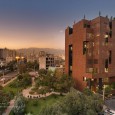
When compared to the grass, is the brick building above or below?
above

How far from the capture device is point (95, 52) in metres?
43.0

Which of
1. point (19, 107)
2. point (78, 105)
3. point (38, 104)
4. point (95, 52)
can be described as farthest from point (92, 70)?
point (78, 105)

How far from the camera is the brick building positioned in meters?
42.1

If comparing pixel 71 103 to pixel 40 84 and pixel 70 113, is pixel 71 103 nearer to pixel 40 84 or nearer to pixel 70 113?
pixel 70 113

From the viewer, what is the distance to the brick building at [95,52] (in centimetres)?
4212

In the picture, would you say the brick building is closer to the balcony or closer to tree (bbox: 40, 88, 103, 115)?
the balcony

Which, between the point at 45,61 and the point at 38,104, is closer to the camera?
the point at 38,104

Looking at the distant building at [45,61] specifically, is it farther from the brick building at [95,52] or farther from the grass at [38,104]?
the grass at [38,104]

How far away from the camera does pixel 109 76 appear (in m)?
43.5

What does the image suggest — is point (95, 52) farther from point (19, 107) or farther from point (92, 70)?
point (19, 107)

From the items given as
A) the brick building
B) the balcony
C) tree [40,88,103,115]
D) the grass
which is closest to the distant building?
the brick building

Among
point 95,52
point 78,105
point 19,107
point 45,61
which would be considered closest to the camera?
point 78,105

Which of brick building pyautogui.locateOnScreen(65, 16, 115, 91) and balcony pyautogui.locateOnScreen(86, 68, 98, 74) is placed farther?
balcony pyautogui.locateOnScreen(86, 68, 98, 74)

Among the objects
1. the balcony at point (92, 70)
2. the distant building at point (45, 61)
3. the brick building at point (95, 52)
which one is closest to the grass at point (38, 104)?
the brick building at point (95, 52)
